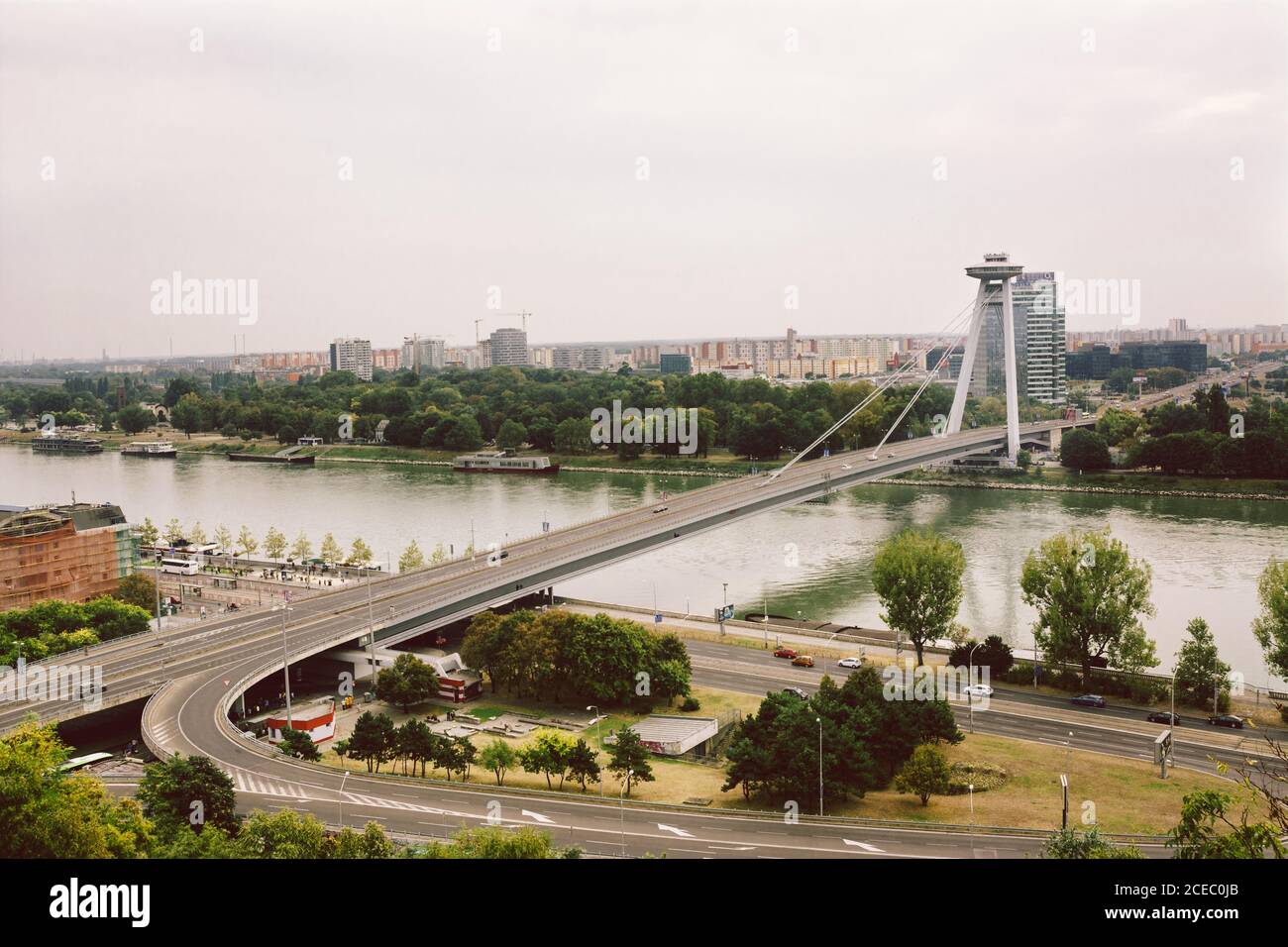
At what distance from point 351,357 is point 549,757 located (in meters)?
45.3

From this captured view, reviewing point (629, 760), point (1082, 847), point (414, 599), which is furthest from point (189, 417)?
point (1082, 847)

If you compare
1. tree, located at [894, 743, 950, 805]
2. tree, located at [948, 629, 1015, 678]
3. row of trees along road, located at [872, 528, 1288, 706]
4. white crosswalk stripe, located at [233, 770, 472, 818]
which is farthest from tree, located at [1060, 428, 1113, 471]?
white crosswalk stripe, located at [233, 770, 472, 818]

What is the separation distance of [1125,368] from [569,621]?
2796 cm

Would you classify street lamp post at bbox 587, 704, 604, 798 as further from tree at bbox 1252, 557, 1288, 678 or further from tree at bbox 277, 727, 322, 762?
tree at bbox 1252, 557, 1288, 678

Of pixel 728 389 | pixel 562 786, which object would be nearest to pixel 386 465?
pixel 728 389

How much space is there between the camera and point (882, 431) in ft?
58.9

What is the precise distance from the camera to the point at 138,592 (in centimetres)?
830

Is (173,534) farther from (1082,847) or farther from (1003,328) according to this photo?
(1003,328)

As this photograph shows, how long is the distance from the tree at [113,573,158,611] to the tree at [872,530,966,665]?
565 centimetres

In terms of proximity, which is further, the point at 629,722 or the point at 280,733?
the point at 629,722

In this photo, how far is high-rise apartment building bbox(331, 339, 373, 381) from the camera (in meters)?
47.6

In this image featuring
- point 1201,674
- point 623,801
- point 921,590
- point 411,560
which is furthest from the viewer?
point 411,560

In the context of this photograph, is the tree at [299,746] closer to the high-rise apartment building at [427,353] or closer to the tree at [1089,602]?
the tree at [1089,602]

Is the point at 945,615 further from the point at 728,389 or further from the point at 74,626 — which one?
the point at 728,389
